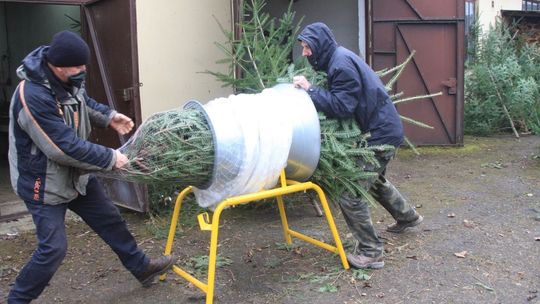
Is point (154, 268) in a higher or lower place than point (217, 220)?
lower

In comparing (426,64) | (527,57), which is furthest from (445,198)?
(527,57)

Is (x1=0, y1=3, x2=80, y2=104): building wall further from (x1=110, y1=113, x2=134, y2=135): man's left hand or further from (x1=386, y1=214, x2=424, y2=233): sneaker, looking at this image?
(x1=386, y1=214, x2=424, y2=233): sneaker

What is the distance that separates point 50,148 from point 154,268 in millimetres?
1151

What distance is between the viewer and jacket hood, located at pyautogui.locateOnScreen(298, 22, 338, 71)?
386cm

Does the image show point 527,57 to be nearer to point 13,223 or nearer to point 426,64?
point 426,64

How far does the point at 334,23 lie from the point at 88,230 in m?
6.25

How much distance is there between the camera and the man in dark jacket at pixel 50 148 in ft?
9.80

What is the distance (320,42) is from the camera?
3861 millimetres

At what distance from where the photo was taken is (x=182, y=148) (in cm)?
320

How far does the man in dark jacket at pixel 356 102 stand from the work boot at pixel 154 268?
130cm

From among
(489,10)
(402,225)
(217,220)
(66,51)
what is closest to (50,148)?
(66,51)

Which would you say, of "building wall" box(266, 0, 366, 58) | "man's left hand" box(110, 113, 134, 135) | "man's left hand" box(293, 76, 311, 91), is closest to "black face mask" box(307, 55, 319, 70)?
"man's left hand" box(293, 76, 311, 91)

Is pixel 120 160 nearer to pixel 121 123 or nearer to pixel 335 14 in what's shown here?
pixel 121 123

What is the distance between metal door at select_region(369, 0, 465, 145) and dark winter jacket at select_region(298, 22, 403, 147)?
468cm
